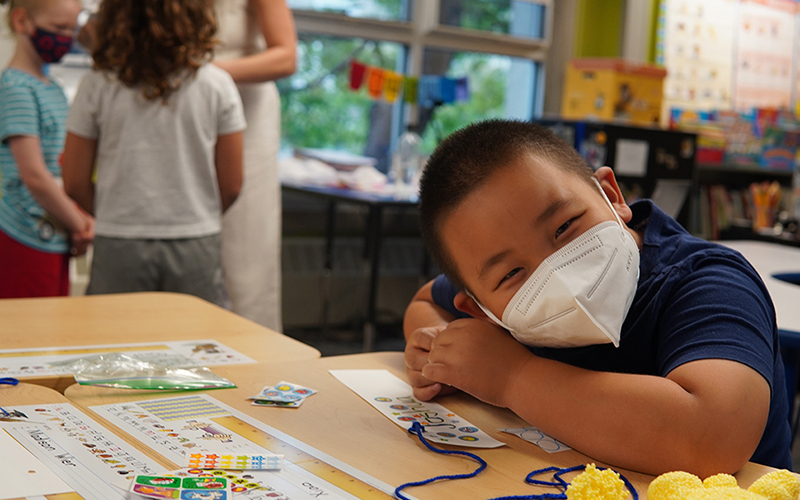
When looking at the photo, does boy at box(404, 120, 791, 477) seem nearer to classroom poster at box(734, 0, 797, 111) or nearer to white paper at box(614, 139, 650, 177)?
white paper at box(614, 139, 650, 177)

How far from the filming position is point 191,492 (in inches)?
25.0

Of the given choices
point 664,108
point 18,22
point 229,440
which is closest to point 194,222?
point 18,22

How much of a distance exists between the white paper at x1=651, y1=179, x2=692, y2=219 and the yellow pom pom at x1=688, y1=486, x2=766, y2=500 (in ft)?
12.9

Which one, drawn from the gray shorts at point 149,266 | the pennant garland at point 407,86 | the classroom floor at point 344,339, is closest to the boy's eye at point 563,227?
the gray shorts at point 149,266

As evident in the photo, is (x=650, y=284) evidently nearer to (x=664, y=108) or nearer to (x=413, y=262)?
(x=413, y=262)

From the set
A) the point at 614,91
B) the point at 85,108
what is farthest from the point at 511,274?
the point at 614,91

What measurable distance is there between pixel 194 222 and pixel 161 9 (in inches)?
19.3

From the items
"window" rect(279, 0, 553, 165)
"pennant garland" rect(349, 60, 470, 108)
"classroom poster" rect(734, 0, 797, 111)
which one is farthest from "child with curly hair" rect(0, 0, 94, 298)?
"classroom poster" rect(734, 0, 797, 111)

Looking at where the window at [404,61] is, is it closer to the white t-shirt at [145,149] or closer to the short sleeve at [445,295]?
the white t-shirt at [145,149]

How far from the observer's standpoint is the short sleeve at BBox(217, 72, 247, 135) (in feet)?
6.26

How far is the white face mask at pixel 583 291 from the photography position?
84 cm

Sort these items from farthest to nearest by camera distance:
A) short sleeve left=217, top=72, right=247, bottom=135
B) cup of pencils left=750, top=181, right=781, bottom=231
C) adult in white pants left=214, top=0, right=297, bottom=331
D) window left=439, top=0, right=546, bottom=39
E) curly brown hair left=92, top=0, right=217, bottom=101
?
cup of pencils left=750, top=181, right=781, bottom=231
window left=439, top=0, right=546, bottom=39
adult in white pants left=214, top=0, right=297, bottom=331
short sleeve left=217, top=72, right=247, bottom=135
curly brown hair left=92, top=0, right=217, bottom=101

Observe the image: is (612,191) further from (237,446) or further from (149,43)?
(149,43)

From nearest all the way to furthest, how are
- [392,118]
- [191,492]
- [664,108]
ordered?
[191,492]
[392,118]
[664,108]
